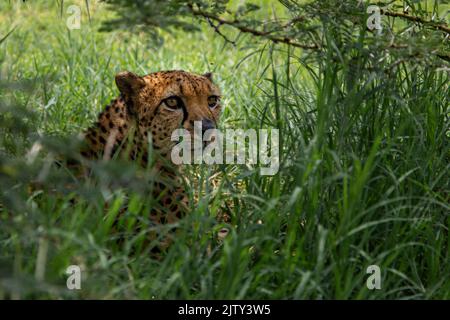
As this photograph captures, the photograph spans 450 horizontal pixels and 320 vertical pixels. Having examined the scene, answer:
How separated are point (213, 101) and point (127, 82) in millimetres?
488

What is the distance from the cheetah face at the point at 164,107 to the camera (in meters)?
4.50

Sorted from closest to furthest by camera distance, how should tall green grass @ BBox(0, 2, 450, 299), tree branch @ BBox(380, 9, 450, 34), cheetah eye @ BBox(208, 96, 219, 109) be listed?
1. tall green grass @ BBox(0, 2, 450, 299)
2. tree branch @ BBox(380, 9, 450, 34)
3. cheetah eye @ BBox(208, 96, 219, 109)

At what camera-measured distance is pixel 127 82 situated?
4492 mm

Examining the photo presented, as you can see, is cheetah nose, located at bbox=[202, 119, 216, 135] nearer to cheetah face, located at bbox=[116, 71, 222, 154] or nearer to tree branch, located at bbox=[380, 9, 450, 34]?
cheetah face, located at bbox=[116, 71, 222, 154]

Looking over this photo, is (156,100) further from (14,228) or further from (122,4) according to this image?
(14,228)

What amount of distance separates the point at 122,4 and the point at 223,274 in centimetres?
122

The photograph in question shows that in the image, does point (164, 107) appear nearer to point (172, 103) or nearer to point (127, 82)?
point (172, 103)

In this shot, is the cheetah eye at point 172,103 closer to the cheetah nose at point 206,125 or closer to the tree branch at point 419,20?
the cheetah nose at point 206,125

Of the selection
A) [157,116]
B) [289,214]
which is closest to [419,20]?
[289,214]

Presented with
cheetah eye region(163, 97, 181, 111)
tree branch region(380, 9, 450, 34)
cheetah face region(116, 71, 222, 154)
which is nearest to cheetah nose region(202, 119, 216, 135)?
cheetah face region(116, 71, 222, 154)

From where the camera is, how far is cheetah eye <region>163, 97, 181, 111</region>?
4535 mm

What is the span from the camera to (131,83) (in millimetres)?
4492

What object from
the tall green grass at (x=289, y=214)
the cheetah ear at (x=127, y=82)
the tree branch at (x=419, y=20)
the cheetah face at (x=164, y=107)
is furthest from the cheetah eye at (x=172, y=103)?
the tree branch at (x=419, y=20)

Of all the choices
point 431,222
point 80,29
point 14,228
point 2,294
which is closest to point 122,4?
point 14,228
